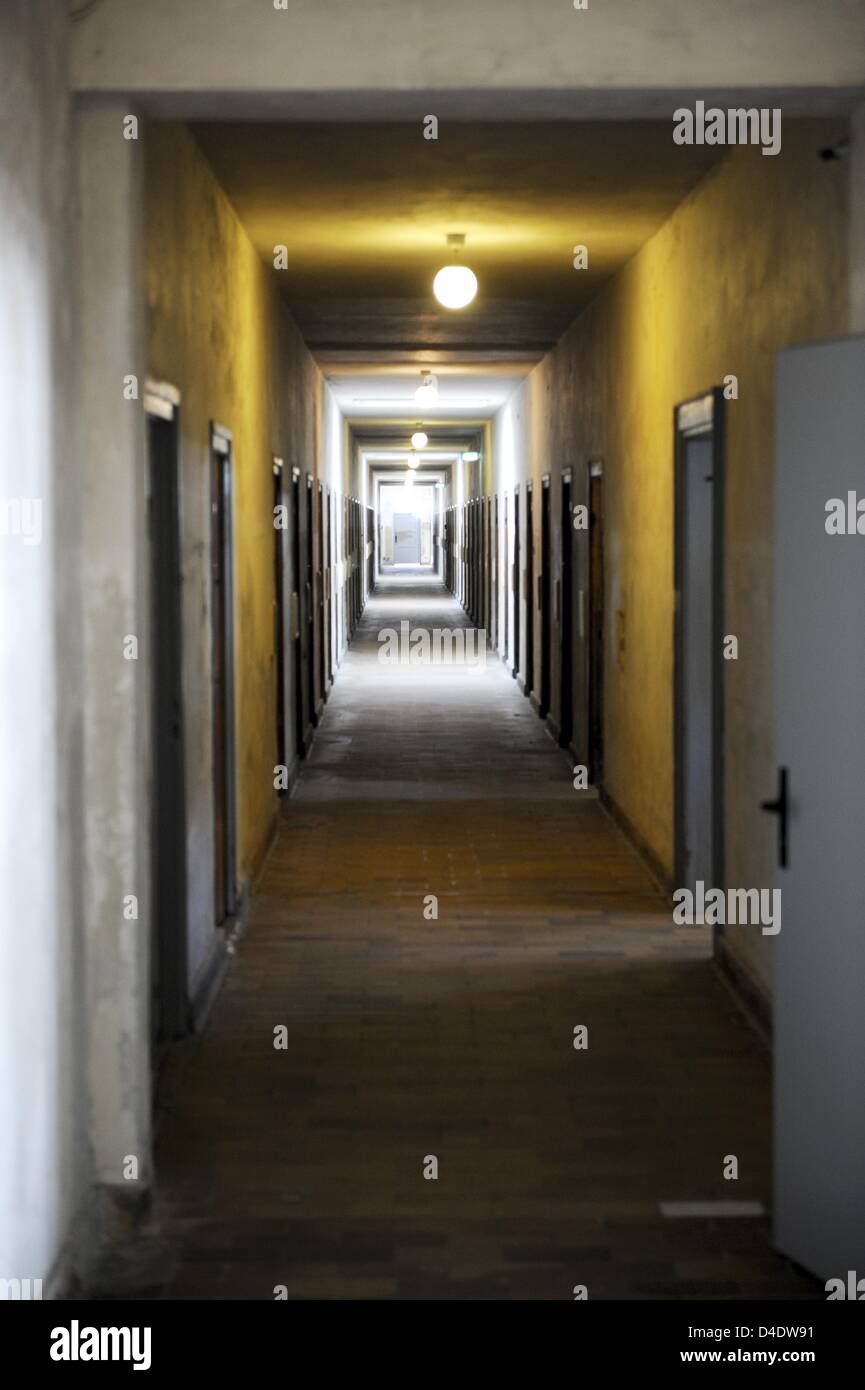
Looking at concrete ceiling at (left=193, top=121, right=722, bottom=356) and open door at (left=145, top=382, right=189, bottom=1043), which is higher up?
concrete ceiling at (left=193, top=121, right=722, bottom=356)

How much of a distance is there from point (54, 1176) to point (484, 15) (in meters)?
2.68

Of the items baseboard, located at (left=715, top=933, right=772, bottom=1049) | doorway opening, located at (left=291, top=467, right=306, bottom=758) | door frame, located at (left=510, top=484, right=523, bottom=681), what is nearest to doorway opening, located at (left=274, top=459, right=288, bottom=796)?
doorway opening, located at (left=291, top=467, right=306, bottom=758)

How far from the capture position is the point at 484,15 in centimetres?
377

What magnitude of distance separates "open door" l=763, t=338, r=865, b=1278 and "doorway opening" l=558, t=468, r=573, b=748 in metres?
8.19

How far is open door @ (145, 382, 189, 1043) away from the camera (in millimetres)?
5426

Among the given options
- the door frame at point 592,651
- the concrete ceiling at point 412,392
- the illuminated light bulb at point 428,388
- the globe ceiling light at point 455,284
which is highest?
the concrete ceiling at point 412,392

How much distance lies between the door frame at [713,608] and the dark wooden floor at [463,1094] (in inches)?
18.1

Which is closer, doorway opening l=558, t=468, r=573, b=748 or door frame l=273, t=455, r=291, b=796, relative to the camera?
door frame l=273, t=455, r=291, b=796

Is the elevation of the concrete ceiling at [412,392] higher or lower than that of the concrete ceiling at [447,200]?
A: higher

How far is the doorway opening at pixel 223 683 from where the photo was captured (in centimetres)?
683

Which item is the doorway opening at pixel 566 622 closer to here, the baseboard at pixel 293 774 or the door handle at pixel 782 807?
the baseboard at pixel 293 774

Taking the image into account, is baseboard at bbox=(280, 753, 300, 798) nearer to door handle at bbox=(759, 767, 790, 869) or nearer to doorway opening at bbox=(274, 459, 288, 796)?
doorway opening at bbox=(274, 459, 288, 796)

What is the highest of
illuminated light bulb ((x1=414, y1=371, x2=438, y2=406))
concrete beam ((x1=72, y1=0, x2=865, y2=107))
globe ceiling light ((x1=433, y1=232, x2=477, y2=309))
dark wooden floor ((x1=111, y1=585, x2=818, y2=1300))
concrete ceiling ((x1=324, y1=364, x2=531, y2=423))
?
concrete ceiling ((x1=324, y1=364, x2=531, y2=423))

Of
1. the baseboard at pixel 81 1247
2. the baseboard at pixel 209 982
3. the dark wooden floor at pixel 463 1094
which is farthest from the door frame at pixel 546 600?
the baseboard at pixel 81 1247
